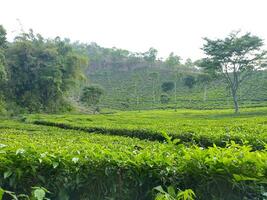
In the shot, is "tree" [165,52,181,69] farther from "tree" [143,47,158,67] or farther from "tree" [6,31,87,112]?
"tree" [6,31,87,112]

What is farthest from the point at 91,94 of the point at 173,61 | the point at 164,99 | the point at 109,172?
the point at 109,172

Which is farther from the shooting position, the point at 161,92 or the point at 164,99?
the point at 161,92

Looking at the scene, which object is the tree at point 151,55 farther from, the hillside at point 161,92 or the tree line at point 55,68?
the tree line at point 55,68

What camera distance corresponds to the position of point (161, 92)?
60.6 m

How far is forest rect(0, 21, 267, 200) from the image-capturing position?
270 centimetres

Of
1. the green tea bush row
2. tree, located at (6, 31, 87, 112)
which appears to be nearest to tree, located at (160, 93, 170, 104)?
tree, located at (6, 31, 87, 112)

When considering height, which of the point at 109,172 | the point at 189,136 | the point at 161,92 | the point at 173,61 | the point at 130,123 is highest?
the point at 173,61

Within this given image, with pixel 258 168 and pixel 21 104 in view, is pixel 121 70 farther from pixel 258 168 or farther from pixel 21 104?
pixel 258 168

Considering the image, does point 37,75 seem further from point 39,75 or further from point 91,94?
point 91,94

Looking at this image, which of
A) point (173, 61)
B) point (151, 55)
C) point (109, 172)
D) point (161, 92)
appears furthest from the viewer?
point (151, 55)

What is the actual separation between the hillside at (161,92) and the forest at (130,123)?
191 millimetres

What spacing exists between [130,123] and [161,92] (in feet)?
129

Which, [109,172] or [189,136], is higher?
[109,172]

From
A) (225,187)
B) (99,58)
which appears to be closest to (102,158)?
(225,187)
